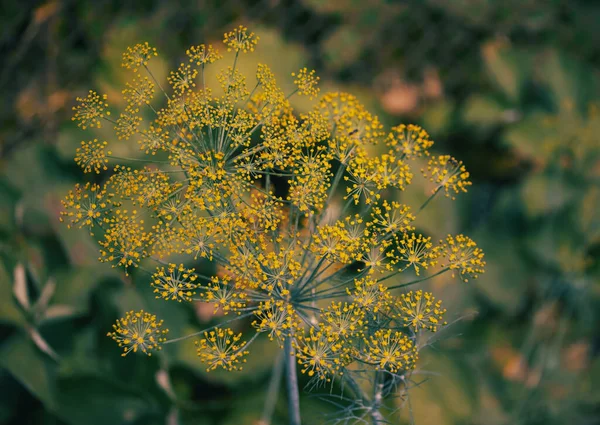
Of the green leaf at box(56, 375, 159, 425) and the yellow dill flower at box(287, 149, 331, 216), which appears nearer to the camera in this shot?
the yellow dill flower at box(287, 149, 331, 216)

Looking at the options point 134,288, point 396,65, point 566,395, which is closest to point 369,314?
point 134,288

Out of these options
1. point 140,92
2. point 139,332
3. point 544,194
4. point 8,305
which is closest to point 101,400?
point 8,305

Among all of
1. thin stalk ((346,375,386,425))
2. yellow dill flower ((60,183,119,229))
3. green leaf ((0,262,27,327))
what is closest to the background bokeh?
green leaf ((0,262,27,327))

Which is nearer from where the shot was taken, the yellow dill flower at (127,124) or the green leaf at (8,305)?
the yellow dill flower at (127,124)

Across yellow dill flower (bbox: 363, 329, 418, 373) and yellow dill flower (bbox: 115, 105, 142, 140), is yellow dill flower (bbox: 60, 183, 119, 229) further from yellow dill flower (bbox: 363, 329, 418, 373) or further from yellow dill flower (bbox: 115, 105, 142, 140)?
yellow dill flower (bbox: 363, 329, 418, 373)

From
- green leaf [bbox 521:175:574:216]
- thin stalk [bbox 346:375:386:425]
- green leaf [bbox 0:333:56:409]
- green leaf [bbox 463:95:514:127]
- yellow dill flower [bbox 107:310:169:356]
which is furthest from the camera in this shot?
green leaf [bbox 463:95:514:127]

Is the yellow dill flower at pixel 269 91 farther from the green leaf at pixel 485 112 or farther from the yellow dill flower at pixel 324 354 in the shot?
the green leaf at pixel 485 112

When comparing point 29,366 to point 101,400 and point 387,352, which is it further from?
point 387,352

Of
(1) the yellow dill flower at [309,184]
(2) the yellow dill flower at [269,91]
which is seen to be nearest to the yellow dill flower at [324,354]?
(1) the yellow dill flower at [309,184]
